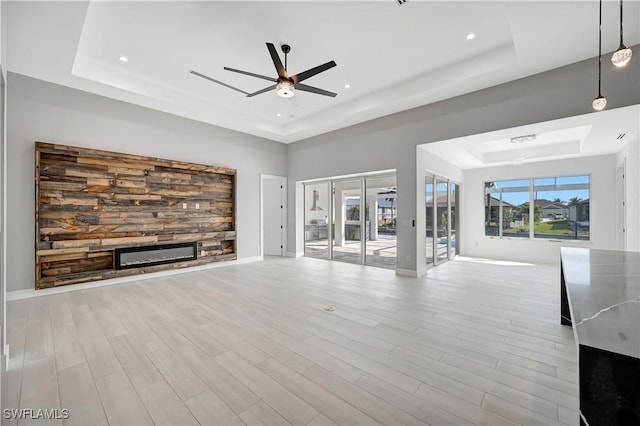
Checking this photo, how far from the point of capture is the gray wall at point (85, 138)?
4090 mm

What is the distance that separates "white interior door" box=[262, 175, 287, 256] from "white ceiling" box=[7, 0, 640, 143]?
11.3 feet

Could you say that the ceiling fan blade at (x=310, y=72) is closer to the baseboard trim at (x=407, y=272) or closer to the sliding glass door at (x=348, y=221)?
the sliding glass door at (x=348, y=221)

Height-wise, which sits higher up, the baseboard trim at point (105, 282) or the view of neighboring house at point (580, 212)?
the view of neighboring house at point (580, 212)

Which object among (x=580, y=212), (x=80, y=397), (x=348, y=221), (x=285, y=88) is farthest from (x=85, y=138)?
(x=580, y=212)

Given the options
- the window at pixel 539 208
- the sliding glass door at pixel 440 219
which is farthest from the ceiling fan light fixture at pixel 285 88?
the window at pixel 539 208

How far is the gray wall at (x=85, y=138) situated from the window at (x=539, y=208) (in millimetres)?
7379

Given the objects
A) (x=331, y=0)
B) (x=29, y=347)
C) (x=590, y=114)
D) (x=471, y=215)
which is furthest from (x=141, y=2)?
(x=471, y=215)

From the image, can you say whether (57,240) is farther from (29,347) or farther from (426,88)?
(426,88)

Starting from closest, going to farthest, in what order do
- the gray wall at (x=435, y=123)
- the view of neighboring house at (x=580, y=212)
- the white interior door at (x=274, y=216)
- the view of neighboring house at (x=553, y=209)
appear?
the gray wall at (x=435, y=123), the view of neighboring house at (x=580, y=212), the view of neighboring house at (x=553, y=209), the white interior door at (x=274, y=216)

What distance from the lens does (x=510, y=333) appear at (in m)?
2.91

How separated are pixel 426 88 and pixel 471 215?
5.38m

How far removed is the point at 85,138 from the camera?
473cm

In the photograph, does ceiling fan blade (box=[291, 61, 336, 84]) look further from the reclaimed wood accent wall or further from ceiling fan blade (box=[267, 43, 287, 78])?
the reclaimed wood accent wall

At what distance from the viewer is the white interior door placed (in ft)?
27.4
